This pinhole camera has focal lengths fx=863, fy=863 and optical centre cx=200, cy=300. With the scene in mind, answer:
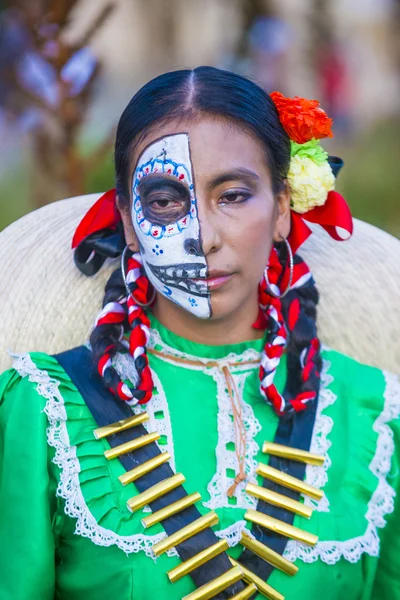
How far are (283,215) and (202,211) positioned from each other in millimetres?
364

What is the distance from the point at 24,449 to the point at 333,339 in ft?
3.92

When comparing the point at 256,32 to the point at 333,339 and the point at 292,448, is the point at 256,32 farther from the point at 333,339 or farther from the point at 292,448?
the point at 292,448

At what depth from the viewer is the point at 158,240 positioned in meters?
2.45

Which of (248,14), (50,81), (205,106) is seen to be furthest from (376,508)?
(248,14)

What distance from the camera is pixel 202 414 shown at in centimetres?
258

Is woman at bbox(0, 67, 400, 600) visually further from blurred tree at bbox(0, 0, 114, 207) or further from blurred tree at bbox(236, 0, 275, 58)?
blurred tree at bbox(236, 0, 275, 58)

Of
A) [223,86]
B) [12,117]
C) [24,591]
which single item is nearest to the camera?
[24,591]

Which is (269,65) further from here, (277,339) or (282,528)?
(282,528)

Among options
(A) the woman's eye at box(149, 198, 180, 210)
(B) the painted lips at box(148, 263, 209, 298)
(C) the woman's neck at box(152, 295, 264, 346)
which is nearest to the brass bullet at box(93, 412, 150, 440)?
(C) the woman's neck at box(152, 295, 264, 346)

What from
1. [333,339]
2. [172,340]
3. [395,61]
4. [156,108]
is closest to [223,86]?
[156,108]

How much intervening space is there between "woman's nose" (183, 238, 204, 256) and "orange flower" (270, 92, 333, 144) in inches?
19.3

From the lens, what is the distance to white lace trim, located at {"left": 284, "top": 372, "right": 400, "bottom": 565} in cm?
240

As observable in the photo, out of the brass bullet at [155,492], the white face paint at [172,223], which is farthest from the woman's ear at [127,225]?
the brass bullet at [155,492]

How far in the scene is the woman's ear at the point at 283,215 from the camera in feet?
8.68
